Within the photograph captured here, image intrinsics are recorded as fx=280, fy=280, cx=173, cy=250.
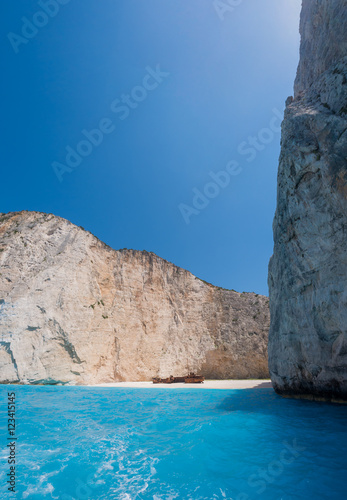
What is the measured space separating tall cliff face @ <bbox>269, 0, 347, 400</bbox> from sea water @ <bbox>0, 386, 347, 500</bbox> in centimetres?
276

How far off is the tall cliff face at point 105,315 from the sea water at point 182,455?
15499 mm

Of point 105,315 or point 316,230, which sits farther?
point 105,315

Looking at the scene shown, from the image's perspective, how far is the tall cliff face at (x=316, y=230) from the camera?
1155 cm

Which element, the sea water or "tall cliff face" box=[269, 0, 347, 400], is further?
"tall cliff face" box=[269, 0, 347, 400]

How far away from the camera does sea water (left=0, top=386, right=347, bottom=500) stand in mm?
4859

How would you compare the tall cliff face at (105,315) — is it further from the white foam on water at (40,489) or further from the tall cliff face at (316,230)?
the white foam on water at (40,489)

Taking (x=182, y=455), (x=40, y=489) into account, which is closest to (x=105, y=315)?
(x=182, y=455)

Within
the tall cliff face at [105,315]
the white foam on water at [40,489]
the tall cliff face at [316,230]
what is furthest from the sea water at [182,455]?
the tall cliff face at [105,315]

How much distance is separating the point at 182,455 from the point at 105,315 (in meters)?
25.5

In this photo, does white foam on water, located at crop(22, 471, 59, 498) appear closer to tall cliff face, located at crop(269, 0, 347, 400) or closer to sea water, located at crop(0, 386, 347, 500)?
sea water, located at crop(0, 386, 347, 500)

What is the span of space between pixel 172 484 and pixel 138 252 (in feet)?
107

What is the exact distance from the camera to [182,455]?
21.2ft

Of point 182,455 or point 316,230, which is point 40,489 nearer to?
point 182,455

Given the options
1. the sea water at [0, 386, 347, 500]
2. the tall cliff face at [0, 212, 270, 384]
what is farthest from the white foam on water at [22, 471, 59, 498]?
the tall cliff face at [0, 212, 270, 384]
